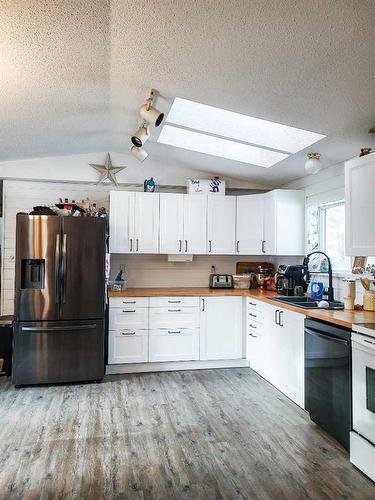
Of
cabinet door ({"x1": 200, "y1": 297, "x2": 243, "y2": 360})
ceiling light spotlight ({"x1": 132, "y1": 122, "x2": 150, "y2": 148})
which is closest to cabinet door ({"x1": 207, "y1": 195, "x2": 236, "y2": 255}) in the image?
cabinet door ({"x1": 200, "y1": 297, "x2": 243, "y2": 360})

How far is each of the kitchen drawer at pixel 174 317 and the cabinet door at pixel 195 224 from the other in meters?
0.80

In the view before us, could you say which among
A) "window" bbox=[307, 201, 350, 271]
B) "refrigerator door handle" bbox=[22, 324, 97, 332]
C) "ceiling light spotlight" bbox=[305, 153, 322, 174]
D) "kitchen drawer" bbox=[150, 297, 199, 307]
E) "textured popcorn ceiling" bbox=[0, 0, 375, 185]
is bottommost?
"refrigerator door handle" bbox=[22, 324, 97, 332]

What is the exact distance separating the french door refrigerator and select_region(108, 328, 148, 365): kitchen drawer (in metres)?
0.24

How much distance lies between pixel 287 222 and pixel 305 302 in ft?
3.98

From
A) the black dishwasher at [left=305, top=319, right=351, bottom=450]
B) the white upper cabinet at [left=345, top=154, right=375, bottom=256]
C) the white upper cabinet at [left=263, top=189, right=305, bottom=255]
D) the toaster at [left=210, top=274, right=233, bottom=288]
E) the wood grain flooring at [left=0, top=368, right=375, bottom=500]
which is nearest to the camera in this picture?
the wood grain flooring at [left=0, top=368, right=375, bottom=500]

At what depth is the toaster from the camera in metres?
4.78

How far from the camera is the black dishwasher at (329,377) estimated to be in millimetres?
2387

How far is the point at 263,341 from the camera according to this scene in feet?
12.5

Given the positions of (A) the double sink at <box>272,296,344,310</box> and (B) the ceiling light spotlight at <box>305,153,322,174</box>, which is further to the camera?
(B) the ceiling light spotlight at <box>305,153,322,174</box>

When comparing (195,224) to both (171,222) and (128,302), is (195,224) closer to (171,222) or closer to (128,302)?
(171,222)

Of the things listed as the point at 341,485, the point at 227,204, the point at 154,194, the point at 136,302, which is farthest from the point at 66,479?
the point at 227,204

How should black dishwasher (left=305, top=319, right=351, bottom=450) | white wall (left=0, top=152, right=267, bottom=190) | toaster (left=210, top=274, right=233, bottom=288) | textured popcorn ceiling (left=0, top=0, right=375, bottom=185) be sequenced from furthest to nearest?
toaster (left=210, top=274, right=233, bottom=288) < white wall (left=0, top=152, right=267, bottom=190) < black dishwasher (left=305, top=319, right=351, bottom=450) < textured popcorn ceiling (left=0, top=0, right=375, bottom=185)

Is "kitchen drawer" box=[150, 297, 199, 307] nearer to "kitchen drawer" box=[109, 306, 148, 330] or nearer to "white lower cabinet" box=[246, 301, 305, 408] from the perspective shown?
"kitchen drawer" box=[109, 306, 148, 330]

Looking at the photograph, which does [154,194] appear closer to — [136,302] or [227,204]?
[227,204]
